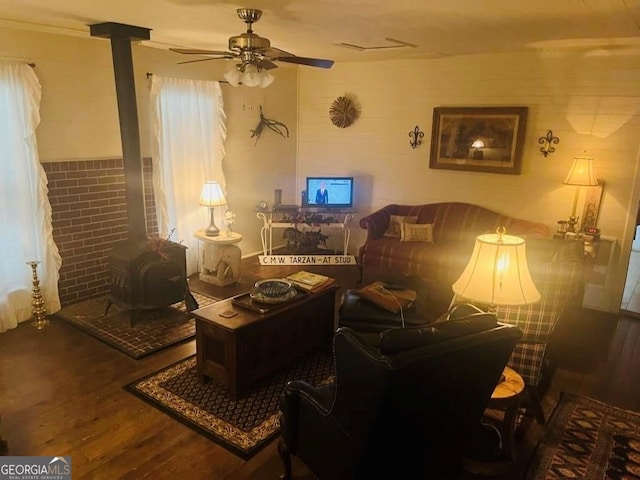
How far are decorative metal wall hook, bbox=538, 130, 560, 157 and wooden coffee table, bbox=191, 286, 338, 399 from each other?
298 cm

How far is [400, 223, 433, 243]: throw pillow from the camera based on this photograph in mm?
5410

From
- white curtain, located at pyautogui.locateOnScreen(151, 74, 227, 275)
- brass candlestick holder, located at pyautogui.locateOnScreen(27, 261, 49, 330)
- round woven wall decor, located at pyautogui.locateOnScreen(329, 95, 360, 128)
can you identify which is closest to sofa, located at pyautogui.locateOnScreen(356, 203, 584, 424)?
round woven wall decor, located at pyautogui.locateOnScreen(329, 95, 360, 128)

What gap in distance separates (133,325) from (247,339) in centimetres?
156

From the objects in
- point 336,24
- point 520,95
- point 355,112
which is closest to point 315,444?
point 336,24

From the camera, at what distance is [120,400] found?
312 centimetres

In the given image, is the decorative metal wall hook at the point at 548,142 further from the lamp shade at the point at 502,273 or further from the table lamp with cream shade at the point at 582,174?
the lamp shade at the point at 502,273

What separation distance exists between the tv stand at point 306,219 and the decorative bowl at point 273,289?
258 centimetres

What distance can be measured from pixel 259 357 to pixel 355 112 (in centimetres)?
389

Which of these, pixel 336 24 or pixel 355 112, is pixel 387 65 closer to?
pixel 355 112

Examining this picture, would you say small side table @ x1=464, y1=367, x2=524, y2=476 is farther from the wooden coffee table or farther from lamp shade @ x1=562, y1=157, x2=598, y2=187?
lamp shade @ x1=562, y1=157, x2=598, y2=187

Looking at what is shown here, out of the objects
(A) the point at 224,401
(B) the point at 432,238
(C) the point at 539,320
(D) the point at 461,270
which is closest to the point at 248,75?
(A) the point at 224,401

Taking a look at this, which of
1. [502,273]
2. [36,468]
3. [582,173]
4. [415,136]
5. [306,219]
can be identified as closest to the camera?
[502,273]

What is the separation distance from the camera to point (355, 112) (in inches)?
242

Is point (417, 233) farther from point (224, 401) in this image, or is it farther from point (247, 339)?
point (224, 401)
